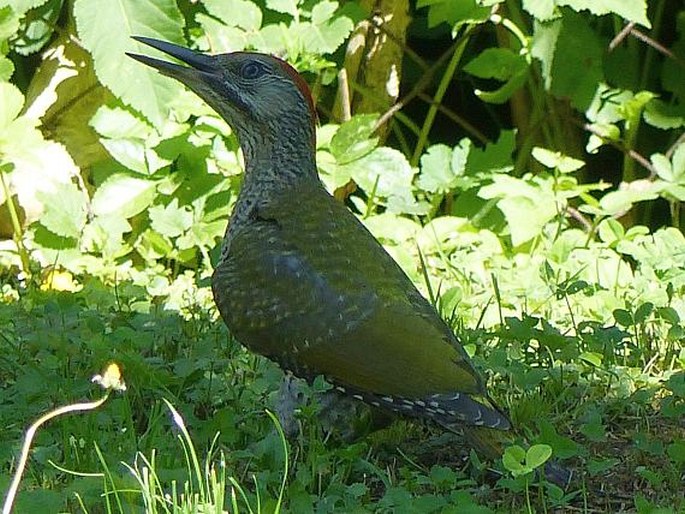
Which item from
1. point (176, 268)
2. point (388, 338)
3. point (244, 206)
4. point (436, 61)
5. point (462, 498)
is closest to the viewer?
point (462, 498)

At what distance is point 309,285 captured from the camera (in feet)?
12.8

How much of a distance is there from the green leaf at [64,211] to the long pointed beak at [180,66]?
1510 mm

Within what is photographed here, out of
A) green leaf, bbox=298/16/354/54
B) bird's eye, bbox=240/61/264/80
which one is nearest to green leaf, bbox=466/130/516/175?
green leaf, bbox=298/16/354/54

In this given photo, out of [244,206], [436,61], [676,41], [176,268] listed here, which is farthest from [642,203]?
[244,206]

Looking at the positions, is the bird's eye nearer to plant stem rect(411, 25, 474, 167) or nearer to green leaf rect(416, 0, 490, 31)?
green leaf rect(416, 0, 490, 31)

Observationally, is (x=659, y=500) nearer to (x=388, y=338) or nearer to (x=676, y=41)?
(x=388, y=338)

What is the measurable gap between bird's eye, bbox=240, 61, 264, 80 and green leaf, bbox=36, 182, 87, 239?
1.70 metres

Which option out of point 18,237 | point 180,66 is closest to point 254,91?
point 180,66

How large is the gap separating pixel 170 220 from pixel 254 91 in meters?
1.56

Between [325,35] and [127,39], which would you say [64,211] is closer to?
[127,39]

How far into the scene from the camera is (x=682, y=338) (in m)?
4.61

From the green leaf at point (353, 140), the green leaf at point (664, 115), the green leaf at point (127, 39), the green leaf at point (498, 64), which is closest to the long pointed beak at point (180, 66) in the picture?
the green leaf at point (127, 39)

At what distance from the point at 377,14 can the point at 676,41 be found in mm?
1499

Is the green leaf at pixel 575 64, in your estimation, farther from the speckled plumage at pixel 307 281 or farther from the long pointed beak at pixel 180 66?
the long pointed beak at pixel 180 66
